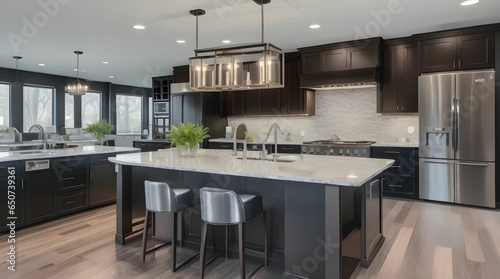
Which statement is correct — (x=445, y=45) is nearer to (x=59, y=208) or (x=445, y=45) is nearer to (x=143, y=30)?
(x=143, y=30)

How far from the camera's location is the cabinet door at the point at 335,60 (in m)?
5.35

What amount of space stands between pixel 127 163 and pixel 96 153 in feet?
6.08

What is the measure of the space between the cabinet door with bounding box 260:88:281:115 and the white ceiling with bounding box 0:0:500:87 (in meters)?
0.94

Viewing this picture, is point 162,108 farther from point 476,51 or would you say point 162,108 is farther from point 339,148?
point 476,51

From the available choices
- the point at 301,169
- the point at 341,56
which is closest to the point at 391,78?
the point at 341,56

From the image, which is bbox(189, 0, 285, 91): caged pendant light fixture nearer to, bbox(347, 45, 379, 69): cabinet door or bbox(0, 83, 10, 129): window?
bbox(347, 45, 379, 69): cabinet door

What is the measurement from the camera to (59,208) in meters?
4.21

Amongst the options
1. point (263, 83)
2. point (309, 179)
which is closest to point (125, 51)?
point (263, 83)

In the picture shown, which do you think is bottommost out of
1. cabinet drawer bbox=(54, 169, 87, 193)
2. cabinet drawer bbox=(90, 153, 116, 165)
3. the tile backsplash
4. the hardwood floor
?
the hardwood floor

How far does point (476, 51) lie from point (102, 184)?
578cm

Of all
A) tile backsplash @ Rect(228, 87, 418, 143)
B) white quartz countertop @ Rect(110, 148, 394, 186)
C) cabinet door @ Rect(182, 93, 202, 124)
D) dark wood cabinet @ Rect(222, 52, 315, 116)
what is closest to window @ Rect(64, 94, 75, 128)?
cabinet door @ Rect(182, 93, 202, 124)

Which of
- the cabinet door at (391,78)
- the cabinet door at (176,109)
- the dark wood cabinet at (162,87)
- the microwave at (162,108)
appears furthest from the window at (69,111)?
the cabinet door at (391,78)

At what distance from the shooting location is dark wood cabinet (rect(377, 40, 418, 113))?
511 centimetres

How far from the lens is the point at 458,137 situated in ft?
15.2
